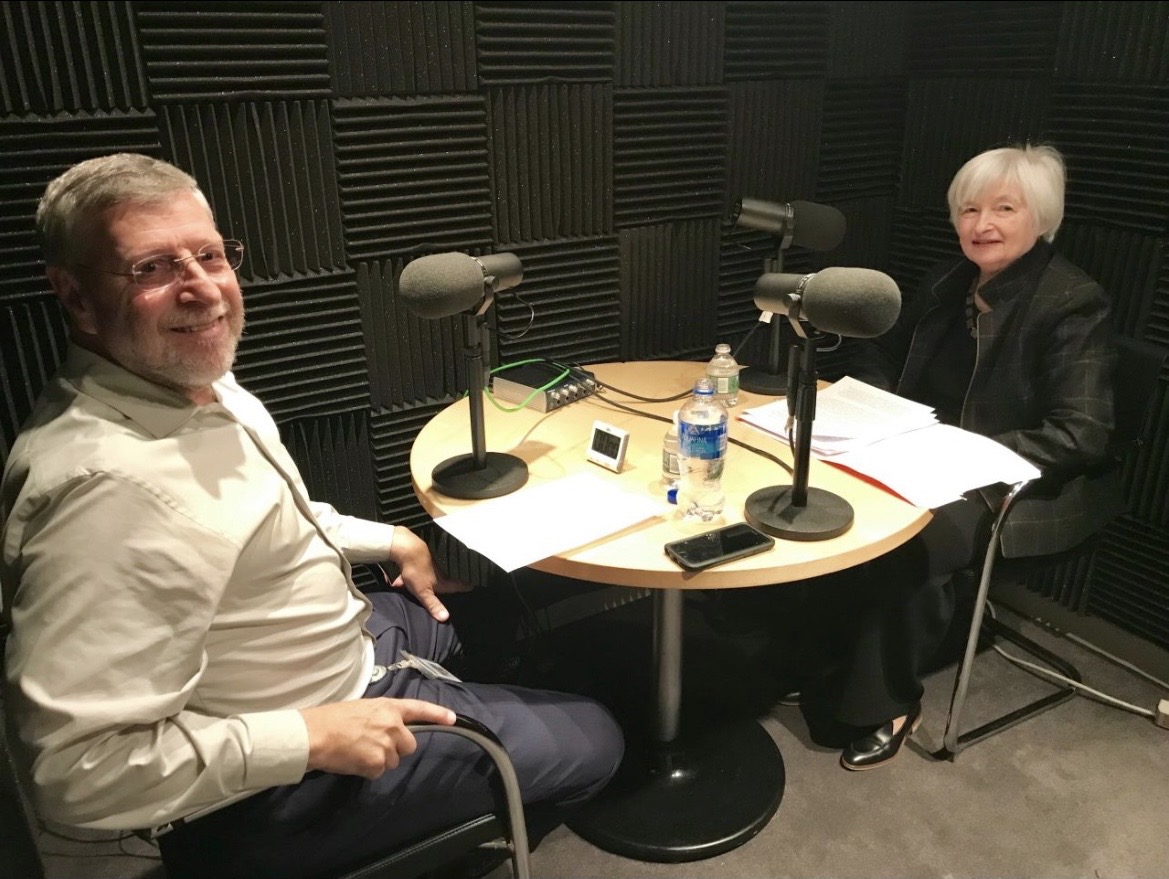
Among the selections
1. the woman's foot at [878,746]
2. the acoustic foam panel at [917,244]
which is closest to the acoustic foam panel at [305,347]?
the woman's foot at [878,746]

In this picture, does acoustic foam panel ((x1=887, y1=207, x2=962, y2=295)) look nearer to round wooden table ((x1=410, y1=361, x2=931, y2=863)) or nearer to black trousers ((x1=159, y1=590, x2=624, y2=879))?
round wooden table ((x1=410, y1=361, x2=931, y2=863))

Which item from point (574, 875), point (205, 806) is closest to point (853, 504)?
point (574, 875)

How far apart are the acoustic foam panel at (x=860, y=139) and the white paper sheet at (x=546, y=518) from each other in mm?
1857

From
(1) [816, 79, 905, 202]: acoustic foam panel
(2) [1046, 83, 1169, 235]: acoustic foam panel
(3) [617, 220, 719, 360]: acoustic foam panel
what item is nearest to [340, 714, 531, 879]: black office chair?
(3) [617, 220, 719, 360]: acoustic foam panel

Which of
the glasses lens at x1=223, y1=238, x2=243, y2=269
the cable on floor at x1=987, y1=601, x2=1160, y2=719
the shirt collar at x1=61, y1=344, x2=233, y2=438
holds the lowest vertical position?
the cable on floor at x1=987, y1=601, x2=1160, y2=719

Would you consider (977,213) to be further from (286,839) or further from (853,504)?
(286,839)

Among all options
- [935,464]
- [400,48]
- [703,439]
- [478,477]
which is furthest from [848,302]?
[400,48]

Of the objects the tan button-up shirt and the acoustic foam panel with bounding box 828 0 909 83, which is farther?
the acoustic foam panel with bounding box 828 0 909 83

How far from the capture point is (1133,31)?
8.29ft

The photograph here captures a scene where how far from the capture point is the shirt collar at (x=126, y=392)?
137 centimetres

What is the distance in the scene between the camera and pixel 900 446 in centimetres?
209

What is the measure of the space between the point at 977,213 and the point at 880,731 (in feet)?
4.76

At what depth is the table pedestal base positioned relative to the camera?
7.07ft

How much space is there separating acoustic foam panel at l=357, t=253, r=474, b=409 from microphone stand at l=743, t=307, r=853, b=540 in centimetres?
99
